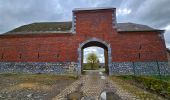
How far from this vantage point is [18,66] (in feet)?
51.8

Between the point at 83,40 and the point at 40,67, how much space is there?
537 centimetres

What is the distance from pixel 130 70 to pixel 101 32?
4.89 m

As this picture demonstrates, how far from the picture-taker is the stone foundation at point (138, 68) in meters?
14.4

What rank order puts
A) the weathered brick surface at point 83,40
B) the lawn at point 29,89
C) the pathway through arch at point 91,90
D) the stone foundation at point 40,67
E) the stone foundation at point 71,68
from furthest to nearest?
1. the stone foundation at point 40,67
2. the weathered brick surface at point 83,40
3. the stone foundation at point 71,68
4. the pathway through arch at point 91,90
5. the lawn at point 29,89

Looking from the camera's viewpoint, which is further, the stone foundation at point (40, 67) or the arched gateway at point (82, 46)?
the stone foundation at point (40, 67)

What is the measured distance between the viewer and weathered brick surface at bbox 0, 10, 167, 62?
1496 centimetres

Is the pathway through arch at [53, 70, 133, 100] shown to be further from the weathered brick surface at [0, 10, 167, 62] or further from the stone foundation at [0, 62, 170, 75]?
the weathered brick surface at [0, 10, 167, 62]

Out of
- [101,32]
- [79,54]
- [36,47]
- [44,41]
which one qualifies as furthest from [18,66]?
[101,32]

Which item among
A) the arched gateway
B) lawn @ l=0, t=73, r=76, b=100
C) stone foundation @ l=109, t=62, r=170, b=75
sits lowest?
lawn @ l=0, t=73, r=76, b=100

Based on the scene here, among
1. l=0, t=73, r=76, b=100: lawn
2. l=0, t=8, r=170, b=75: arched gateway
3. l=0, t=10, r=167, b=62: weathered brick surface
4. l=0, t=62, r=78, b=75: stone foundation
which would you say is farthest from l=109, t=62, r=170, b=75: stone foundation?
l=0, t=73, r=76, b=100: lawn

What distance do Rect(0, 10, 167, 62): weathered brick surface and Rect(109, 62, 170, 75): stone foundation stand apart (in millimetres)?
432

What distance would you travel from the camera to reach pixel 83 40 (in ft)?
A: 51.2

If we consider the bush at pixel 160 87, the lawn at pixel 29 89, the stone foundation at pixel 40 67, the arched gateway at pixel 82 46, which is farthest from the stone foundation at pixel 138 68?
A: the lawn at pixel 29 89

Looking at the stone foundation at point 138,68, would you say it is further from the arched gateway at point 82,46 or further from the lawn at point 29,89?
the lawn at point 29,89
